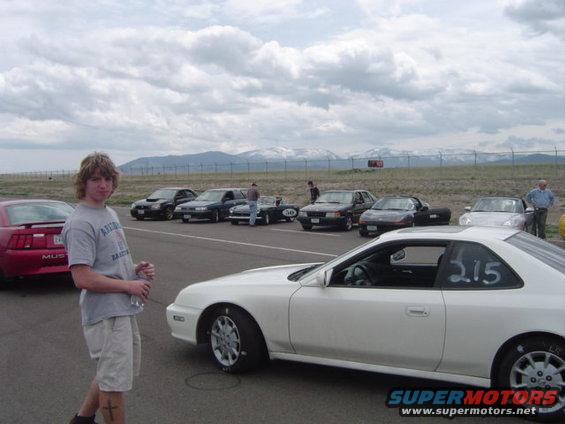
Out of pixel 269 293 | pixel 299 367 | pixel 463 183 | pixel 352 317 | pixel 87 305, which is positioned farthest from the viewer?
pixel 463 183

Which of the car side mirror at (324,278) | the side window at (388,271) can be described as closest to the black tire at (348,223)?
the side window at (388,271)

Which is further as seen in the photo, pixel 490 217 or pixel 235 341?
pixel 490 217

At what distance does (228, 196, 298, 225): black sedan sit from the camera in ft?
76.4

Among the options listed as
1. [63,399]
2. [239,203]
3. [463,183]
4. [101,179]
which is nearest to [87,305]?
[101,179]

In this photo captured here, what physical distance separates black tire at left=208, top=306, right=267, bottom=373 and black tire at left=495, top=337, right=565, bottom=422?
2033 millimetres

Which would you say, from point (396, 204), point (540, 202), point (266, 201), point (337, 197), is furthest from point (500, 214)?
point (266, 201)

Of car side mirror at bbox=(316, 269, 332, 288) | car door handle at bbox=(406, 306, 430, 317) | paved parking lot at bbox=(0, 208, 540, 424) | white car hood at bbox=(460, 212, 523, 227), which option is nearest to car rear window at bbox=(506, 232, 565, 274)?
car door handle at bbox=(406, 306, 430, 317)

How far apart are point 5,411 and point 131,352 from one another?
193 cm

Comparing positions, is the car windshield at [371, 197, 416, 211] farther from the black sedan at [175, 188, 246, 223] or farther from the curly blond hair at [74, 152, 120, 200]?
the curly blond hair at [74, 152, 120, 200]

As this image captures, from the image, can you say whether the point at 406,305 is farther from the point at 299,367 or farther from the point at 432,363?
the point at 299,367

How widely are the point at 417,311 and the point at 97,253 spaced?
2459 mm

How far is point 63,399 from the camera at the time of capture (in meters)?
4.89

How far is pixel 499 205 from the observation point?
17.0 metres

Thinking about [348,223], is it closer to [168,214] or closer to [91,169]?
[168,214]
